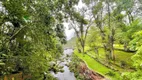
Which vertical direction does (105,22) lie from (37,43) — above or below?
above

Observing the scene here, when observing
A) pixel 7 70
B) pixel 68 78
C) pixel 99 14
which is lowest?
pixel 68 78

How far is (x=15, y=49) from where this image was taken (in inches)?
266

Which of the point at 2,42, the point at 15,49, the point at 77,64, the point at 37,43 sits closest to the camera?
the point at 2,42

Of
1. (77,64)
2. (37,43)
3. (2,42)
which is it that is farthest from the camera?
(77,64)

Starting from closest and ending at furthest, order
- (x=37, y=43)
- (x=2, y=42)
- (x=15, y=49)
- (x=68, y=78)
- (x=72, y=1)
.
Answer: (x=2, y=42) → (x=37, y=43) → (x=15, y=49) → (x=72, y=1) → (x=68, y=78)

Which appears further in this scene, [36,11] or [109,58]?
[109,58]

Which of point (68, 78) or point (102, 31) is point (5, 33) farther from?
point (102, 31)

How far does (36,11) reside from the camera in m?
5.71

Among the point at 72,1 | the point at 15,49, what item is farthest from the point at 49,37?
the point at 72,1

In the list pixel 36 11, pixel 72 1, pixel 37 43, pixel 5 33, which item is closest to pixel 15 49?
pixel 5 33

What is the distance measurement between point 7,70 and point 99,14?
13.8 metres

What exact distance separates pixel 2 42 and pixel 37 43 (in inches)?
52.0

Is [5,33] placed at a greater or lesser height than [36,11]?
lesser

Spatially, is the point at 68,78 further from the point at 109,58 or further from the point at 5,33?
the point at 5,33
